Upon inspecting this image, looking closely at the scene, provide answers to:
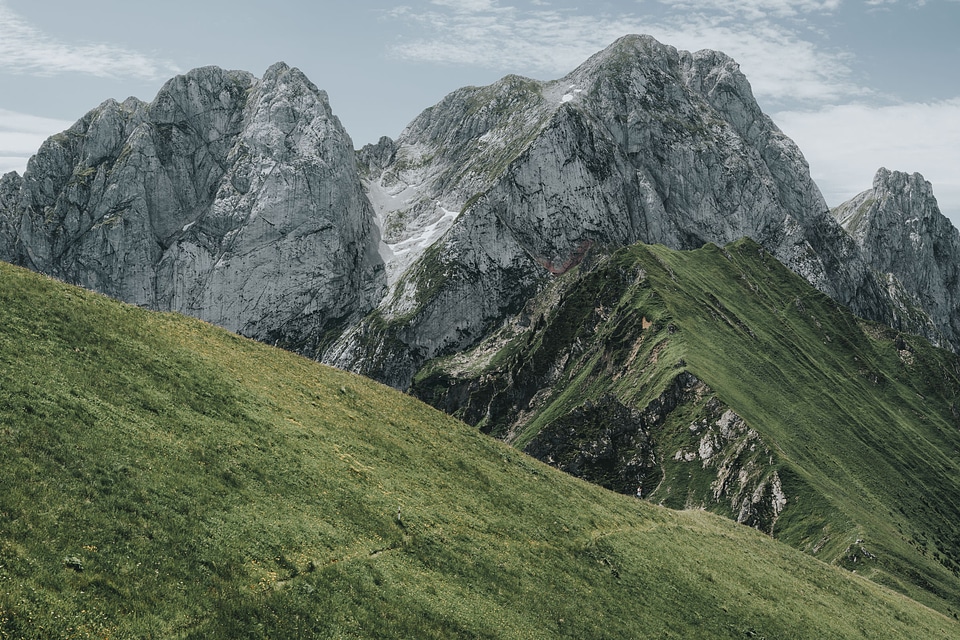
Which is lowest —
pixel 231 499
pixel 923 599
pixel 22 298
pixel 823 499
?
pixel 923 599

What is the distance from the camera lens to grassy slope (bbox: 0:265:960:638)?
989 inches

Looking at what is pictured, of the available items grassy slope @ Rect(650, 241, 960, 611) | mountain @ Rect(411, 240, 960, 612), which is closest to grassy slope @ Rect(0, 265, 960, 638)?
grassy slope @ Rect(650, 241, 960, 611)

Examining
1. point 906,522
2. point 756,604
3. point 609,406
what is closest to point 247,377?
point 756,604

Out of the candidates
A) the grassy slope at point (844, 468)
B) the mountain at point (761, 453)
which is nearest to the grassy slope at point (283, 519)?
the grassy slope at point (844, 468)

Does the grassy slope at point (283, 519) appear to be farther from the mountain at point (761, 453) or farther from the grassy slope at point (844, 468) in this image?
the mountain at point (761, 453)

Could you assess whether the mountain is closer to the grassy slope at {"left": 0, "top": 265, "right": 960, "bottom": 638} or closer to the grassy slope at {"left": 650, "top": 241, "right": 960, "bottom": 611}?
the grassy slope at {"left": 650, "top": 241, "right": 960, "bottom": 611}

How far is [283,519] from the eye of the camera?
32719 millimetres

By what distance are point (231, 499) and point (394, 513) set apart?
1016cm

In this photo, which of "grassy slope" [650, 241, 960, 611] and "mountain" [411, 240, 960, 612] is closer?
"grassy slope" [650, 241, 960, 611]

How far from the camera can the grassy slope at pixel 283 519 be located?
82.4 ft

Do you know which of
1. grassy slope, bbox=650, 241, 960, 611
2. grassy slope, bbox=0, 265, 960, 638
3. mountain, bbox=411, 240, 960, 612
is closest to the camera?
grassy slope, bbox=0, 265, 960, 638

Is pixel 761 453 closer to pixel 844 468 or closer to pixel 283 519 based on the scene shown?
pixel 844 468

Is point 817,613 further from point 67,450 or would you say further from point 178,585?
point 67,450

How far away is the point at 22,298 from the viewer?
131 ft
